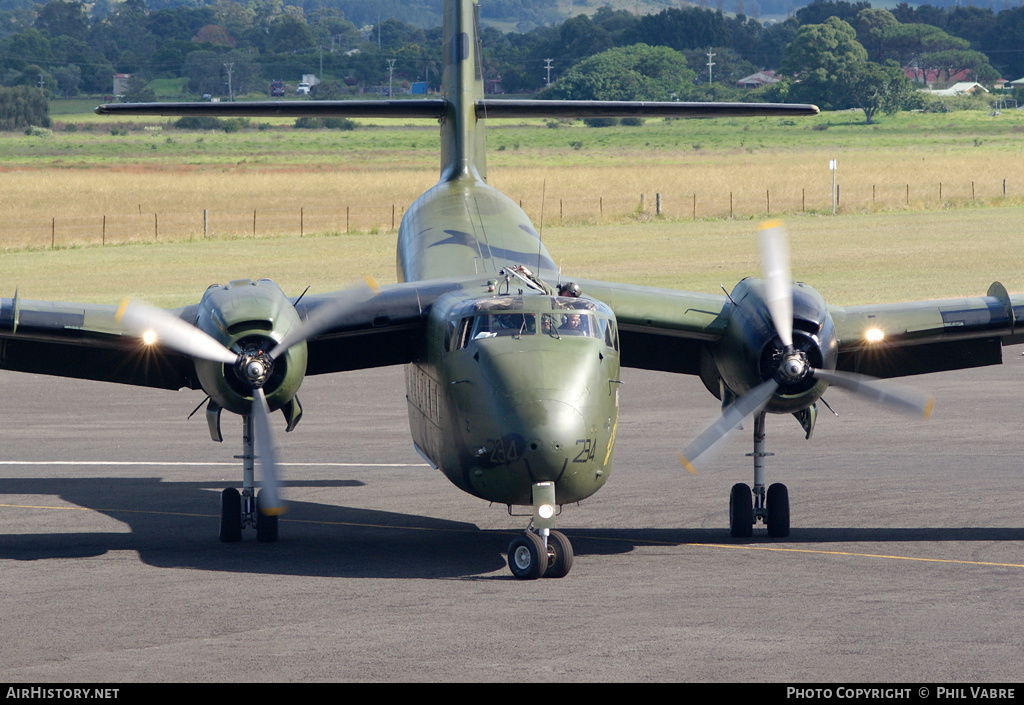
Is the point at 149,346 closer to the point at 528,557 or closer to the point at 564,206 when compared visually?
the point at 528,557

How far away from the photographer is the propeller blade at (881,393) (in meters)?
17.3

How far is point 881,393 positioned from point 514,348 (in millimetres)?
5101

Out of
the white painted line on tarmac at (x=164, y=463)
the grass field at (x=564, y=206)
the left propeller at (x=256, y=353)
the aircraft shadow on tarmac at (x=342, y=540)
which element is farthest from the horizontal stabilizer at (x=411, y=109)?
the grass field at (x=564, y=206)

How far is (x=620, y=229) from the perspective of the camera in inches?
2945

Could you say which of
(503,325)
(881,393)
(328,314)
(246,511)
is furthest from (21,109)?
(881,393)

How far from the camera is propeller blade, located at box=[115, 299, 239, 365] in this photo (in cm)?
1700

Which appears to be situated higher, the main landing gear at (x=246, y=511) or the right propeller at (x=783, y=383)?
the right propeller at (x=783, y=383)

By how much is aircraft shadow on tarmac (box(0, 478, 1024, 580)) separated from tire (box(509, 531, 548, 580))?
360 mm

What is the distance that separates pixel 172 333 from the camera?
1725cm

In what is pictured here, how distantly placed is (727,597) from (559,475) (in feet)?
7.72

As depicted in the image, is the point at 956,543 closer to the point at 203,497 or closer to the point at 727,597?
the point at 727,597

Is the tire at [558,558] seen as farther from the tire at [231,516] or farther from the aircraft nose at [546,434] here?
the tire at [231,516]

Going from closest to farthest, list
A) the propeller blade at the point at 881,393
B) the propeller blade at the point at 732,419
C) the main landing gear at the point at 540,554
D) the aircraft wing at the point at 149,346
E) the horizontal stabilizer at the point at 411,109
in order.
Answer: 1. the main landing gear at the point at 540,554
2. the propeller blade at the point at 732,419
3. the propeller blade at the point at 881,393
4. the aircraft wing at the point at 149,346
5. the horizontal stabilizer at the point at 411,109
